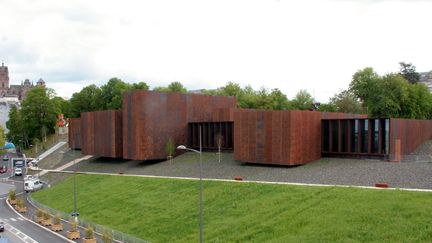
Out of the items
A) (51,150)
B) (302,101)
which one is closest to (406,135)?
(302,101)

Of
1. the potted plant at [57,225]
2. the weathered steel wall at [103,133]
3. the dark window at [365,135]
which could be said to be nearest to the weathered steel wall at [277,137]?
the dark window at [365,135]

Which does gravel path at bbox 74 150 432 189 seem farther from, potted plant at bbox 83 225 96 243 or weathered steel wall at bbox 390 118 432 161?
potted plant at bbox 83 225 96 243

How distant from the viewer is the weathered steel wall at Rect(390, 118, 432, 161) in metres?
52.2

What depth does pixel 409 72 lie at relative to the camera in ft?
411

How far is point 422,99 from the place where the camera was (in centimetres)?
9425

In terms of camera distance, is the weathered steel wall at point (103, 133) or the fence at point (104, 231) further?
the weathered steel wall at point (103, 133)

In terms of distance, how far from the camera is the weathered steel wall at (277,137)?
53.2m

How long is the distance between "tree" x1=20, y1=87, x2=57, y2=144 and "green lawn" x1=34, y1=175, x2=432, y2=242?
2846 inches

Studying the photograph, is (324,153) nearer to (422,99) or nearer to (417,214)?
(417,214)

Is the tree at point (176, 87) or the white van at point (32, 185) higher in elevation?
the tree at point (176, 87)

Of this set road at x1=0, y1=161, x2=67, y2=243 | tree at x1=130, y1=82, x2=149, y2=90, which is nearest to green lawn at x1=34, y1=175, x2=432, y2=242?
road at x1=0, y1=161, x2=67, y2=243

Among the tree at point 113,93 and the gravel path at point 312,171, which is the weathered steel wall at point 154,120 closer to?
the gravel path at point 312,171

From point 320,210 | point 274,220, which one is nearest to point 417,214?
point 320,210

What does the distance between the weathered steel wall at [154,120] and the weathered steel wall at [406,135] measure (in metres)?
27.2
